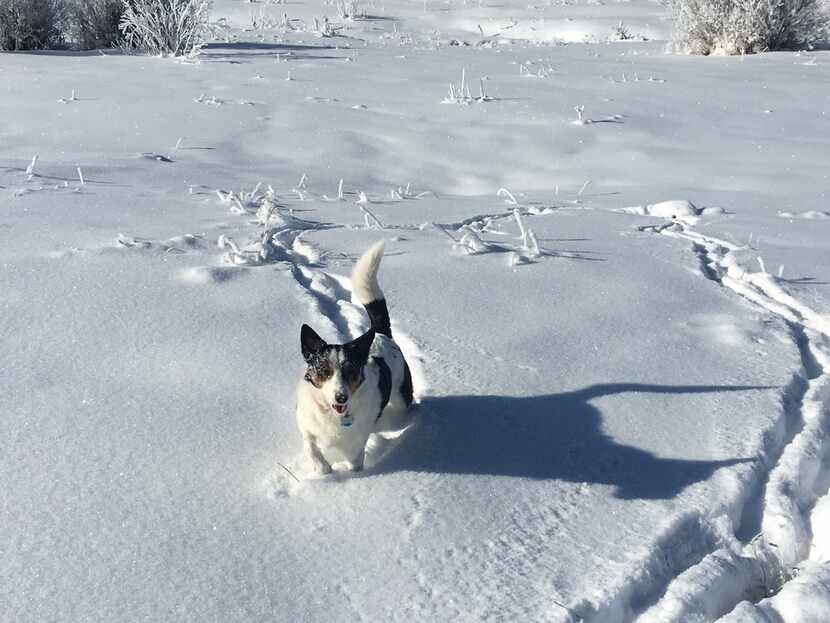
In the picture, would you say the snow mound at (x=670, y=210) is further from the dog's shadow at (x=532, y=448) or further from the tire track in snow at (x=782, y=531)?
the dog's shadow at (x=532, y=448)

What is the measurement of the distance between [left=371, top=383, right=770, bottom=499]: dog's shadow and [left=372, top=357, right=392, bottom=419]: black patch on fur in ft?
0.48

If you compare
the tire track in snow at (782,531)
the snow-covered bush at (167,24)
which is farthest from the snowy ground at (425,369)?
the snow-covered bush at (167,24)

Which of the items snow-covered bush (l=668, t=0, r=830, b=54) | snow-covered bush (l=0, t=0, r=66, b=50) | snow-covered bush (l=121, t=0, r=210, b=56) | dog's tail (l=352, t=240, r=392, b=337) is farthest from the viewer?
snow-covered bush (l=668, t=0, r=830, b=54)

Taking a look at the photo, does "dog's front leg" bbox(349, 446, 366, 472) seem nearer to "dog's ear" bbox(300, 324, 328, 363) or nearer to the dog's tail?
"dog's ear" bbox(300, 324, 328, 363)

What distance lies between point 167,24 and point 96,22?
160 centimetres

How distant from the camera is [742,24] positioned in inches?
408

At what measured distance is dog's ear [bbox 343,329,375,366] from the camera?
2.30 m

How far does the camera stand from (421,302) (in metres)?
3.49

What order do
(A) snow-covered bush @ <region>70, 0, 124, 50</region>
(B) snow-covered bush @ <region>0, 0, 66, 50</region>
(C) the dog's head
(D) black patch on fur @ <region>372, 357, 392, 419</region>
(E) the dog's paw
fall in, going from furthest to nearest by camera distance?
(A) snow-covered bush @ <region>70, 0, 124, 50</region>, (B) snow-covered bush @ <region>0, 0, 66, 50</region>, (D) black patch on fur @ <region>372, 357, 392, 419</region>, (E) the dog's paw, (C) the dog's head

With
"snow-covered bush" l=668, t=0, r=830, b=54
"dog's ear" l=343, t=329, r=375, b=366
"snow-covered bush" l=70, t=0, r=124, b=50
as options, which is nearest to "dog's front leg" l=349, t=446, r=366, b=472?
"dog's ear" l=343, t=329, r=375, b=366

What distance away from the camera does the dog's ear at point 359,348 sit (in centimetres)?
230

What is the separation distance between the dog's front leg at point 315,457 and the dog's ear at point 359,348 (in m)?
Result: 0.25

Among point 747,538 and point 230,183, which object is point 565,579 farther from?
point 230,183


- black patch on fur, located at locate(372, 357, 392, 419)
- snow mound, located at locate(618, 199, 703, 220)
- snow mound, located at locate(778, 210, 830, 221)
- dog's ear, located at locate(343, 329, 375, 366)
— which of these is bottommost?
snow mound, located at locate(778, 210, 830, 221)
